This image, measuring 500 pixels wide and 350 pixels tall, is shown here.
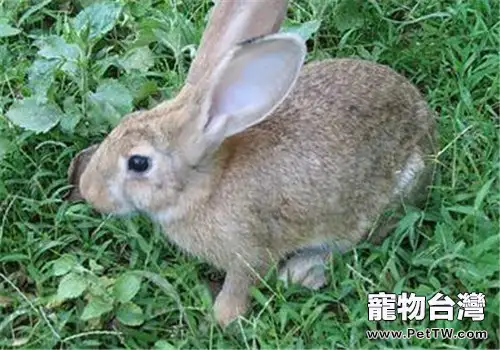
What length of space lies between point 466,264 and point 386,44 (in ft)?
4.07

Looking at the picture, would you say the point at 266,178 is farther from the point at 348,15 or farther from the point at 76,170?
the point at 348,15

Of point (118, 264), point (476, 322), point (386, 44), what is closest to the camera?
point (476, 322)

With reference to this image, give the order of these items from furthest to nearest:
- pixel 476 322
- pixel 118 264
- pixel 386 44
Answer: pixel 386 44
pixel 118 264
pixel 476 322

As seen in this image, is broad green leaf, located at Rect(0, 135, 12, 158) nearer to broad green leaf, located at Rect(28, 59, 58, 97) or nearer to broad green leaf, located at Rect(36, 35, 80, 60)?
broad green leaf, located at Rect(28, 59, 58, 97)

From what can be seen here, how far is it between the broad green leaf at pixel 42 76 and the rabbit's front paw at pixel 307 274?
114 centimetres

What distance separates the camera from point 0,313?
14.2 ft

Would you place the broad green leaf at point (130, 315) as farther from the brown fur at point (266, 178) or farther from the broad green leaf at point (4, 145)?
the broad green leaf at point (4, 145)

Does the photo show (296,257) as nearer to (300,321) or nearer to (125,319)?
(300,321)

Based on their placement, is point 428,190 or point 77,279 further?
point 428,190

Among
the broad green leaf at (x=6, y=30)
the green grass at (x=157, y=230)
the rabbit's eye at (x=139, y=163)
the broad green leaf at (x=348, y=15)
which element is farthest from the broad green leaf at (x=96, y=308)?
the broad green leaf at (x=348, y=15)

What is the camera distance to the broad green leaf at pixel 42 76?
478 cm

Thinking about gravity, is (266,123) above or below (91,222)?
above

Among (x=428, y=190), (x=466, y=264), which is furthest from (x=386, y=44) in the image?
(x=466, y=264)

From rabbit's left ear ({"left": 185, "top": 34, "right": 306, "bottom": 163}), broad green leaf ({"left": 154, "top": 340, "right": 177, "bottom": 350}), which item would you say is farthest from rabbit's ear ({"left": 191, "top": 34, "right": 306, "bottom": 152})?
broad green leaf ({"left": 154, "top": 340, "right": 177, "bottom": 350})
